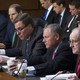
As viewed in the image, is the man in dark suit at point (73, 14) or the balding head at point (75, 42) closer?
the balding head at point (75, 42)

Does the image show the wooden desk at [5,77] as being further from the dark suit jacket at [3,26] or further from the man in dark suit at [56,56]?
the dark suit jacket at [3,26]

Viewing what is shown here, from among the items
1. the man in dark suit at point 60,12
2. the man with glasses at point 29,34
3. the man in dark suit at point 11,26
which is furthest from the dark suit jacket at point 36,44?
the man in dark suit at point 60,12

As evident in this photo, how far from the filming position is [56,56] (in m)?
4.12

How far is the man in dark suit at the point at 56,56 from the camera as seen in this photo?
13.3 ft

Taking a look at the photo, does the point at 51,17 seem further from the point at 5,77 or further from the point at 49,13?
the point at 5,77

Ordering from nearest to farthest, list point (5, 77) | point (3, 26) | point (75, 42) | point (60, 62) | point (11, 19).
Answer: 1. point (5, 77)
2. point (75, 42)
3. point (60, 62)
4. point (11, 19)
5. point (3, 26)

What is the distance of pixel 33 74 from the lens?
4.03 metres

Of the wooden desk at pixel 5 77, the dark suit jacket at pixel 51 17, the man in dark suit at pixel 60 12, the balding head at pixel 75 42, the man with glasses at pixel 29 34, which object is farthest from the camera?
the dark suit jacket at pixel 51 17

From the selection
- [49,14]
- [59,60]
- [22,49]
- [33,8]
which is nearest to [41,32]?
[22,49]

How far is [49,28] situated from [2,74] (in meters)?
0.75

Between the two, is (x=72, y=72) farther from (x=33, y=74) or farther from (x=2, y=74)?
(x=2, y=74)

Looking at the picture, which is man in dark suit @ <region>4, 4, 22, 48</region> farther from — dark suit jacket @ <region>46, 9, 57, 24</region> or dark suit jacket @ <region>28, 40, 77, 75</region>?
dark suit jacket @ <region>28, 40, 77, 75</region>

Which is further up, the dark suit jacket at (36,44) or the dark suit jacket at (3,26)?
the dark suit jacket at (36,44)

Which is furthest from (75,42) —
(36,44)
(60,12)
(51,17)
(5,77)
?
(51,17)
